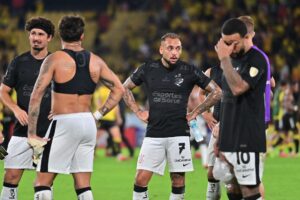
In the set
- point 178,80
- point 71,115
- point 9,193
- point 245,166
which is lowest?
point 9,193

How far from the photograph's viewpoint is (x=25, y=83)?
10.4 m

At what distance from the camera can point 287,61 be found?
101ft

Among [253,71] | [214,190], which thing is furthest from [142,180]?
[253,71]

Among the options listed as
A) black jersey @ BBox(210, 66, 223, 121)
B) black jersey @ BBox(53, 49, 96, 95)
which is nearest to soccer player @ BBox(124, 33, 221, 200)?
black jersey @ BBox(210, 66, 223, 121)

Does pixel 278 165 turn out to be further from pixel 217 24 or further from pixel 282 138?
pixel 217 24

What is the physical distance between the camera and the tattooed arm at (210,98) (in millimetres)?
10930

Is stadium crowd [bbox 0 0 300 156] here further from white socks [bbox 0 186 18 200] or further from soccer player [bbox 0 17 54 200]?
white socks [bbox 0 186 18 200]

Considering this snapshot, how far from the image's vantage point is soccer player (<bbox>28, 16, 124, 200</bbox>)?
8852 mm

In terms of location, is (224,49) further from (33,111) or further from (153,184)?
(153,184)

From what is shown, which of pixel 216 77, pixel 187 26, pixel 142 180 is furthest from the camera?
pixel 187 26

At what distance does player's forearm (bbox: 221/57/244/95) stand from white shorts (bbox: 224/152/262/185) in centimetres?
66

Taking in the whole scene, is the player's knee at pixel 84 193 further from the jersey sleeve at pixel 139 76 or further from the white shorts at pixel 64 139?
the jersey sleeve at pixel 139 76

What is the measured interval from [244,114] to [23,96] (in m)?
3.11

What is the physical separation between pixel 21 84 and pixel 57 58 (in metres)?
1.69
